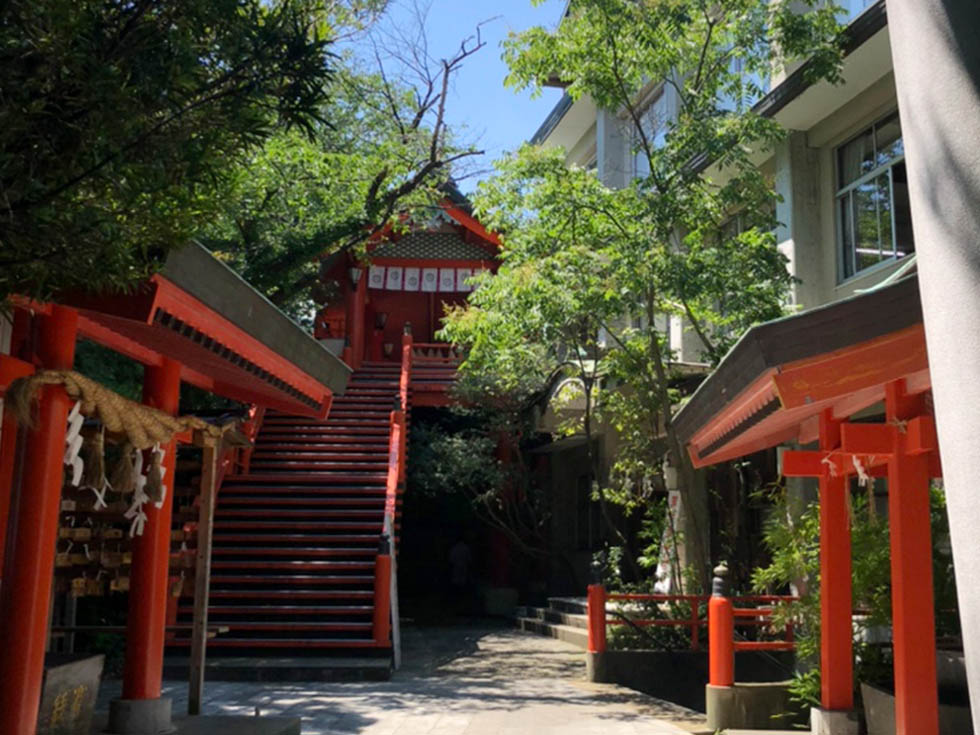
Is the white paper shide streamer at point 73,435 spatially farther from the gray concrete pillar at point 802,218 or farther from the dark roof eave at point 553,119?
the dark roof eave at point 553,119

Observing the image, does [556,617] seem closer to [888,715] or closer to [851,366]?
[888,715]

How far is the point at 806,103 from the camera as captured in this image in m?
12.8

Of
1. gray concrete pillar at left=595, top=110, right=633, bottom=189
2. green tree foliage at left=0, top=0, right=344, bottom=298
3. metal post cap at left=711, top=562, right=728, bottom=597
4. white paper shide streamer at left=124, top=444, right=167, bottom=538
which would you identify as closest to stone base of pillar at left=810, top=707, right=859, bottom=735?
metal post cap at left=711, top=562, right=728, bottom=597

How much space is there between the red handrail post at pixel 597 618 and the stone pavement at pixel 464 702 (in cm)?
43

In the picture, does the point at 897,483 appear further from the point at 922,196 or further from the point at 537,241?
the point at 537,241

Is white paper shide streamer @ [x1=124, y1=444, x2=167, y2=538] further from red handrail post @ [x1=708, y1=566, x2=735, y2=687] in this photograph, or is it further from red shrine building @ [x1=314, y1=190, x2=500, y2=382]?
red shrine building @ [x1=314, y1=190, x2=500, y2=382]

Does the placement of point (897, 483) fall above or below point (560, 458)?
below

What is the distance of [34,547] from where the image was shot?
5.34 meters

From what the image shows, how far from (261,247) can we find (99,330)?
8908 mm

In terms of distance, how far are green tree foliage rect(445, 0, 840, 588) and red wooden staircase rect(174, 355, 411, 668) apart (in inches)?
152

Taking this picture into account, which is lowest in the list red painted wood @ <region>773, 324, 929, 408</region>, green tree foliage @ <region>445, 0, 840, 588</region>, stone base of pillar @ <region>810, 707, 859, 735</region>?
stone base of pillar @ <region>810, 707, 859, 735</region>

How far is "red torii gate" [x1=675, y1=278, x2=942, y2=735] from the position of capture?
512 cm

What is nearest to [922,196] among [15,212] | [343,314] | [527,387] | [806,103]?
[15,212]

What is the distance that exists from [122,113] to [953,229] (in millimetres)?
2713
